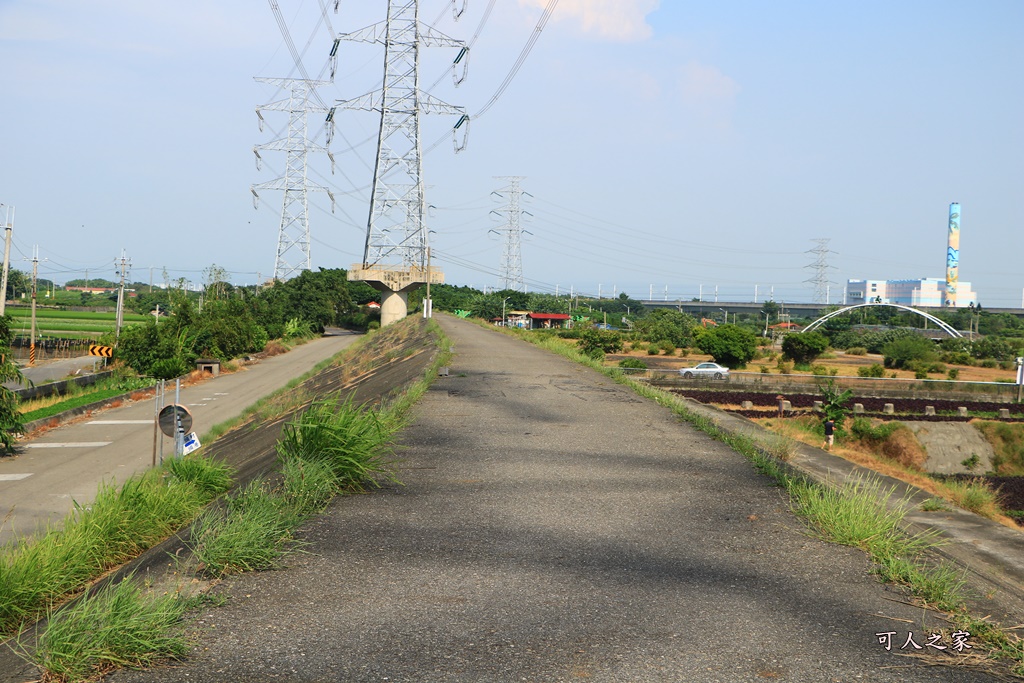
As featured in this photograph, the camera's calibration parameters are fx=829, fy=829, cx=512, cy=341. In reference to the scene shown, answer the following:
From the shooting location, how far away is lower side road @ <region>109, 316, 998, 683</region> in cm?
421

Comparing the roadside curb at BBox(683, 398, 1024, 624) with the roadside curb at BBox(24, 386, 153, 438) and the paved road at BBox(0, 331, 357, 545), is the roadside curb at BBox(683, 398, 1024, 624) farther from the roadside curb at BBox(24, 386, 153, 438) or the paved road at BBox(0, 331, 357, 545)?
the roadside curb at BBox(24, 386, 153, 438)

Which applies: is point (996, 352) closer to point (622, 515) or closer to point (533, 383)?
point (533, 383)

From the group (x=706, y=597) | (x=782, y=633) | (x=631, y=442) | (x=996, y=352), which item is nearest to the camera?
(x=782, y=633)

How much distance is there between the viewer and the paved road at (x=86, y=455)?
15578 mm

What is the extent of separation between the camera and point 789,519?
6.93 metres

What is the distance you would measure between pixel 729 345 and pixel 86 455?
1632 inches

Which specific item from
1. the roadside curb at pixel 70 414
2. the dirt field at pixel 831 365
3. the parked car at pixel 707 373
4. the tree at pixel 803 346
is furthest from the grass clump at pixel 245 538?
the tree at pixel 803 346

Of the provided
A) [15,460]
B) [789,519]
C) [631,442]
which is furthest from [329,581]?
[15,460]

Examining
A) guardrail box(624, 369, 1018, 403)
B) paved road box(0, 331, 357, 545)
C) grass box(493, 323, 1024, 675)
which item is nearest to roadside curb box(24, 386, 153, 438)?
paved road box(0, 331, 357, 545)

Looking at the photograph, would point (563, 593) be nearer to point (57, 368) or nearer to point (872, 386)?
point (872, 386)

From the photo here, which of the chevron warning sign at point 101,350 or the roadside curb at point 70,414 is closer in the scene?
the roadside curb at point 70,414

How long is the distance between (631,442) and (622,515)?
3486 mm

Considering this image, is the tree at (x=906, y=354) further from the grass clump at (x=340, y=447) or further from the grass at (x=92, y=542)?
the grass at (x=92, y=542)

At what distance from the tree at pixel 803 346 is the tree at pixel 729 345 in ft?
16.1
